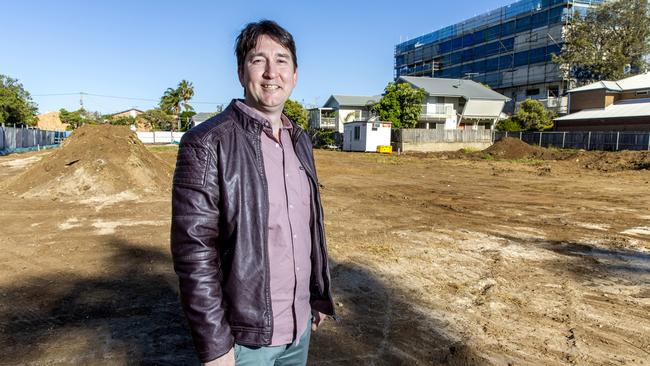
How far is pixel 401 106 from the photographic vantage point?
40188mm

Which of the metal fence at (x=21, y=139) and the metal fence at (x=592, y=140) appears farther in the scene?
the metal fence at (x=592, y=140)

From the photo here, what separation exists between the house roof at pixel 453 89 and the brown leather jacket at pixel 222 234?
45.3 meters

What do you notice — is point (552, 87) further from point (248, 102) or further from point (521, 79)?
point (248, 102)

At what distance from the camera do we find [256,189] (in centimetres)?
158

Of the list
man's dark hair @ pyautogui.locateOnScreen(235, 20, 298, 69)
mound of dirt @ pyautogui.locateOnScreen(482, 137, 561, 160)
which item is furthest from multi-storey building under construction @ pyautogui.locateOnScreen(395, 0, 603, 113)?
man's dark hair @ pyautogui.locateOnScreen(235, 20, 298, 69)

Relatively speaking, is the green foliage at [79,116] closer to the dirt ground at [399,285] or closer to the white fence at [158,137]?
the white fence at [158,137]

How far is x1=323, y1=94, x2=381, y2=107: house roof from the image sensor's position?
4994 centimetres

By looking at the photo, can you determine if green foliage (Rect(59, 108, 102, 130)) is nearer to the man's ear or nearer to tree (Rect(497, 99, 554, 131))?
tree (Rect(497, 99, 554, 131))

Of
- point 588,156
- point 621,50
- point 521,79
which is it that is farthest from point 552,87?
point 588,156

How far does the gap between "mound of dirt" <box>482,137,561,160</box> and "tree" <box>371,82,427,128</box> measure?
10.9m

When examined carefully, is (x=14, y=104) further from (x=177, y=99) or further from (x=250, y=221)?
(x=250, y=221)

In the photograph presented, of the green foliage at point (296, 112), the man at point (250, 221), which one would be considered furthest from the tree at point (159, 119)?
the man at point (250, 221)

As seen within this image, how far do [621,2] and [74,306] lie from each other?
58201 mm

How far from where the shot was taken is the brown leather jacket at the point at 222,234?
1.45 meters
